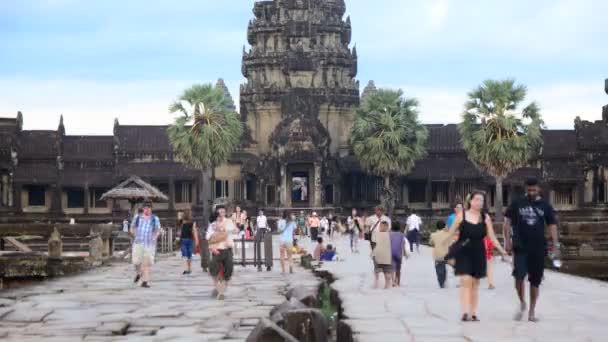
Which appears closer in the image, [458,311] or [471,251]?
[471,251]

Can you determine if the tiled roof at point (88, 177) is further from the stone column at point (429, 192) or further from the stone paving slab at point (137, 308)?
the stone paving slab at point (137, 308)

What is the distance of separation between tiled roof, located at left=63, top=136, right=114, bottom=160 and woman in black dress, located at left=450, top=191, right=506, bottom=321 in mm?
58967

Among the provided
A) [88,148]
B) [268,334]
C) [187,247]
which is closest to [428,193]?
[88,148]

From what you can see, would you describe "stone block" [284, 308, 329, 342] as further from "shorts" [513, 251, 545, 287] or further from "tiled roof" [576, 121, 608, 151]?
"tiled roof" [576, 121, 608, 151]

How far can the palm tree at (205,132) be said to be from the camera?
65.5m

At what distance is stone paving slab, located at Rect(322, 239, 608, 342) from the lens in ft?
43.1

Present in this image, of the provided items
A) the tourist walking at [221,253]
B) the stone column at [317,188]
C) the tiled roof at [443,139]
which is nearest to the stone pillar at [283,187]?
the stone column at [317,188]

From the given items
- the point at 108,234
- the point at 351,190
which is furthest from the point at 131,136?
the point at 108,234

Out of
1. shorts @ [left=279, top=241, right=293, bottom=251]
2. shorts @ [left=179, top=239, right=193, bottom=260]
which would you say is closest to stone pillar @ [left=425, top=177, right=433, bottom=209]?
shorts @ [left=179, top=239, right=193, bottom=260]

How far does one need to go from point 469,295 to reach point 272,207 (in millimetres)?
55626

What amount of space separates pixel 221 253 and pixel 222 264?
21 cm

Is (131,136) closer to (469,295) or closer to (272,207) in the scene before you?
(272,207)

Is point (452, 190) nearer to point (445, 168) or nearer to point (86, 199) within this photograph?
point (445, 168)

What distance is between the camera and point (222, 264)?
1997 centimetres
